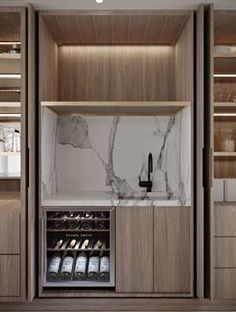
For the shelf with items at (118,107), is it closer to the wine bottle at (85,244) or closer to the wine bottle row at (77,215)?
the wine bottle row at (77,215)

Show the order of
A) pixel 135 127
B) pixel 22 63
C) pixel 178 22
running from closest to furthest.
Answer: pixel 22 63
pixel 178 22
pixel 135 127

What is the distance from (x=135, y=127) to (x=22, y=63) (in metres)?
1.29

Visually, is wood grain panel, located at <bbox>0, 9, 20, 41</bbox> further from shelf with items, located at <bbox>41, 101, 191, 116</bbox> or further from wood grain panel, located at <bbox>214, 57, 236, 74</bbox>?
wood grain panel, located at <bbox>214, 57, 236, 74</bbox>

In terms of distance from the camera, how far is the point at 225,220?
3.06 meters

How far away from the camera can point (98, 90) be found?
387cm

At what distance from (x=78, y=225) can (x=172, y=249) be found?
0.82 m

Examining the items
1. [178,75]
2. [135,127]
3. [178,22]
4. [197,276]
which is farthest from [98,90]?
[197,276]

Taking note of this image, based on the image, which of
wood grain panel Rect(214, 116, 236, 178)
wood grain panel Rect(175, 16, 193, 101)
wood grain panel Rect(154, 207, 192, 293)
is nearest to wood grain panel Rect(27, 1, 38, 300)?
wood grain panel Rect(154, 207, 192, 293)

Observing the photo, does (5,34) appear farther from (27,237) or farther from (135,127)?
(27,237)

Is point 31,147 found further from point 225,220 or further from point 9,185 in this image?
point 225,220

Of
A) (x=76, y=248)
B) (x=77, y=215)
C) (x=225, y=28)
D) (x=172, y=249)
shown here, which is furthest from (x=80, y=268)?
(x=225, y=28)

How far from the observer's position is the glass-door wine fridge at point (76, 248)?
317 centimetres

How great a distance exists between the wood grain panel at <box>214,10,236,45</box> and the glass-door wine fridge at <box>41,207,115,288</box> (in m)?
1.78

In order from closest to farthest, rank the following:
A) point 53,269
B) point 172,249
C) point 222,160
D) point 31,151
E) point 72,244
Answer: point 31,151 < point 172,249 < point 53,269 < point 72,244 < point 222,160
